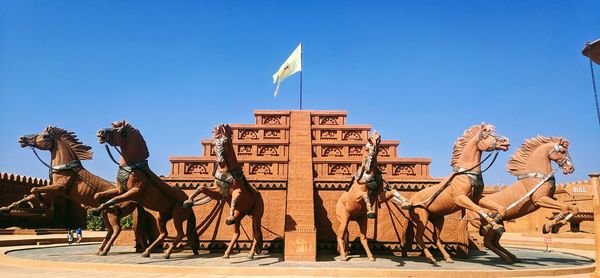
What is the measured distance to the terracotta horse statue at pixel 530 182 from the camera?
1155cm

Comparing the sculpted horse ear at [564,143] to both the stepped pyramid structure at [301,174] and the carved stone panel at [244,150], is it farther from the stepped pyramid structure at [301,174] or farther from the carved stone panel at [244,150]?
the carved stone panel at [244,150]

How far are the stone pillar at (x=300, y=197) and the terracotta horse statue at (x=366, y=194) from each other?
1.10 meters

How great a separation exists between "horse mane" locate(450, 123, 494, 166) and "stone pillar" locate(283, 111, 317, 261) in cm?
475

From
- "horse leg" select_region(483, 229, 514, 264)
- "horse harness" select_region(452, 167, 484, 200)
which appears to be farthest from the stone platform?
"horse harness" select_region(452, 167, 484, 200)

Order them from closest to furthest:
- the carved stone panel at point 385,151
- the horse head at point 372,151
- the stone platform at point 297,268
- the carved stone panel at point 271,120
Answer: the stone platform at point 297,268
the horse head at point 372,151
the carved stone panel at point 385,151
the carved stone panel at point 271,120

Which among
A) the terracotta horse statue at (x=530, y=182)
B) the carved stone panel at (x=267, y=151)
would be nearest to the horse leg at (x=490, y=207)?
the terracotta horse statue at (x=530, y=182)

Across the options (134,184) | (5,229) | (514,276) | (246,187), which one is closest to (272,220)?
(246,187)

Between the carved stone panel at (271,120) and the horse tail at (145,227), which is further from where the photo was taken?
the carved stone panel at (271,120)

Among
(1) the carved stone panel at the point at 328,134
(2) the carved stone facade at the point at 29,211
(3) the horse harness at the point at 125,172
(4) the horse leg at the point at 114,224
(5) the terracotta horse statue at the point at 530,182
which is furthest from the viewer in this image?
(2) the carved stone facade at the point at 29,211

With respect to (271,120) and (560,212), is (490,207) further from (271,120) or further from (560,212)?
(271,120)

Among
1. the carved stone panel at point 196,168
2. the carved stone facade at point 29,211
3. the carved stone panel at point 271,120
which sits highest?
the carved stone panel at point 271,120

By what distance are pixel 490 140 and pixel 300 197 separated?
258 inches

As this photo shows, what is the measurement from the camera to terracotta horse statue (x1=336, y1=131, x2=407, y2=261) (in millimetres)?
11445

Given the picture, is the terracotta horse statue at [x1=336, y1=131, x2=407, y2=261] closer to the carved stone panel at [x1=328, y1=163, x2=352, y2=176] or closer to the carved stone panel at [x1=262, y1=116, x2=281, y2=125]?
the carved stone panel at [x1=328, y1=163, x2=352, y2=176]
